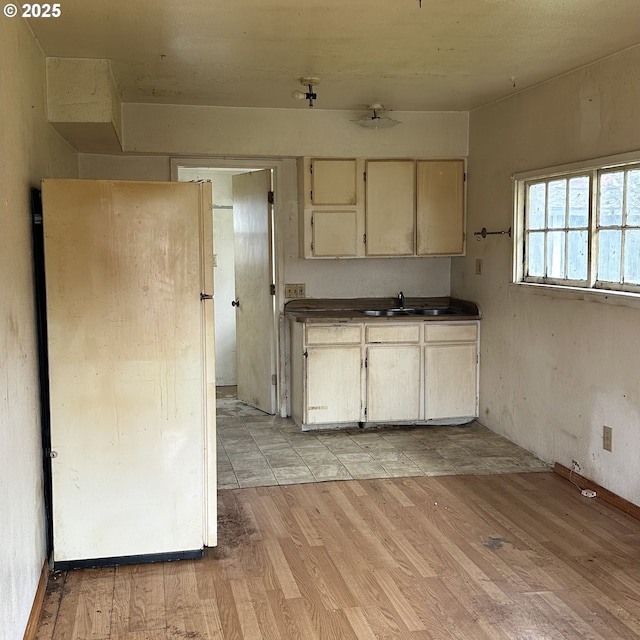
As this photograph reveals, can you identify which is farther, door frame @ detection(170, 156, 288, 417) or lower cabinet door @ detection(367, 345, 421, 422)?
door frame @ detection(170, 156, 288, 417)

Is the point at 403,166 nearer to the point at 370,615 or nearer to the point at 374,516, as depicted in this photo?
the point at 374,516

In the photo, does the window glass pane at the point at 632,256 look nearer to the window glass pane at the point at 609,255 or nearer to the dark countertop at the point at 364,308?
the window glass pane at the point at 609,255

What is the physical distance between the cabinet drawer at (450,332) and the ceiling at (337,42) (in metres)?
1.68

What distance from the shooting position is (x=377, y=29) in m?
3.36

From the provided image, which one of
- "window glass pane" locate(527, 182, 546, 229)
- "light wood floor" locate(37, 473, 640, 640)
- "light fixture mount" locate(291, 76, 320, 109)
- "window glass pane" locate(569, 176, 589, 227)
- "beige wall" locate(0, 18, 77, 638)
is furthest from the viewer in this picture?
"window glass pane" locate(527, 182, 546, 229)

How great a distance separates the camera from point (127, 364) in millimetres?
3105

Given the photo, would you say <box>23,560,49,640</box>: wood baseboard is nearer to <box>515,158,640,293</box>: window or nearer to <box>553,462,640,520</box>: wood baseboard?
<box>553,462,640,520</box>: wood baseboard

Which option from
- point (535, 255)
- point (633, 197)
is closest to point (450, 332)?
point (535, 255)

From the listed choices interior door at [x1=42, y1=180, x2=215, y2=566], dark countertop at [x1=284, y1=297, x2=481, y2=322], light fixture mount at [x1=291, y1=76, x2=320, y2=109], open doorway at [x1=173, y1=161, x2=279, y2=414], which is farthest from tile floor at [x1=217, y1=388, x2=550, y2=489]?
light fixture mount at [x1=291, y1=76, x2=320, y2=109]

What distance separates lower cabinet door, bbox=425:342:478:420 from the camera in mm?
5434

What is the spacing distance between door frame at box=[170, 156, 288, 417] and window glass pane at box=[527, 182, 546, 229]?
6.36ft

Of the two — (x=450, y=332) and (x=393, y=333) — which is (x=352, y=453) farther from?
(x=450, y=332)

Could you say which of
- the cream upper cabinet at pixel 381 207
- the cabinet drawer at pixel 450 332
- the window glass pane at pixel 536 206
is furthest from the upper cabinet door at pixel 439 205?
the window glass pane at pixel 536 206

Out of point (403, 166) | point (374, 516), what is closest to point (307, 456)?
point (374, 516)
